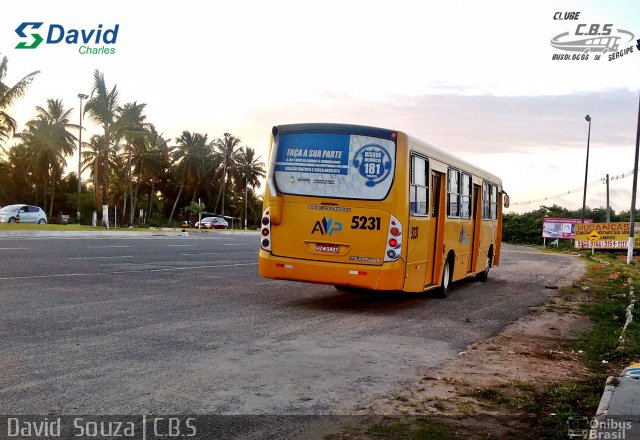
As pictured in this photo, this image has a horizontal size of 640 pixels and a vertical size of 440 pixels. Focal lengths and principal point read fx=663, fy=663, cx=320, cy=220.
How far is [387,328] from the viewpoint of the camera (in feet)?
31.9

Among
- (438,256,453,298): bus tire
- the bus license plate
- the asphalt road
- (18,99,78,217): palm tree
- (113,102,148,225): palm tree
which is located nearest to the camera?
the asphalt road

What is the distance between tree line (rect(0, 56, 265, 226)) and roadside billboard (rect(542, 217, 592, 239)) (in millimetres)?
39120

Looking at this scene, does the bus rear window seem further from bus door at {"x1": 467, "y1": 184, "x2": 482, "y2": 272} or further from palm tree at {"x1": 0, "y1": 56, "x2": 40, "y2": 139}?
palm tree at {"x1": 0, "y1": 56, "x2": 40, "y2": 139}

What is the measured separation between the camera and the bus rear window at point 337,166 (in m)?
11.1

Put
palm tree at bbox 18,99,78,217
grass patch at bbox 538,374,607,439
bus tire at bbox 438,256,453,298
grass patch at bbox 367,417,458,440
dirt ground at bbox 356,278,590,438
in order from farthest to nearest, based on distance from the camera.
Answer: palm tree at bbox 18,99,78,217 < bus tire at bbox 438,256,453,298 < dirt ground at bbox 356,278,590,438 < grass patch at bbox 538,374,607,439 < grass patch at bbox 367,417,458,440

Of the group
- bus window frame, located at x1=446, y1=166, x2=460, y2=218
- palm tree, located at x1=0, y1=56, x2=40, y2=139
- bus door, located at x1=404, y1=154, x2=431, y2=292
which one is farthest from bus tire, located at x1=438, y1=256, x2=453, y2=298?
palm tree, located at x1=0, y1=56, x2=40, y2=139

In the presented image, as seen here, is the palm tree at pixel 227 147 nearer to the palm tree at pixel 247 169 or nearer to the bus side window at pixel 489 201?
the palm tree at pixel 247 169

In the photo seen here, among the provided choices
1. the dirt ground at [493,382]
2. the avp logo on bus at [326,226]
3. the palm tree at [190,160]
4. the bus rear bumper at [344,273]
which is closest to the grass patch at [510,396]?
the dirt ground at [493,382]

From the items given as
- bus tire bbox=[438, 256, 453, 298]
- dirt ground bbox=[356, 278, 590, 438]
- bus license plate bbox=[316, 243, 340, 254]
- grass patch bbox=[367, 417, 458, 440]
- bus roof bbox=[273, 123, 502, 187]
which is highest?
bus roof bbox=[273, 123, 502, 187]

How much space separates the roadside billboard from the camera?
67.4m

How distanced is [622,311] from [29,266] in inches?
504

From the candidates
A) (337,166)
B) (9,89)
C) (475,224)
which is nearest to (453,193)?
(475,224)

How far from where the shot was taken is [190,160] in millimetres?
83688

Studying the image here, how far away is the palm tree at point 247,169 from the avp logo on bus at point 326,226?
7909 centimetres
